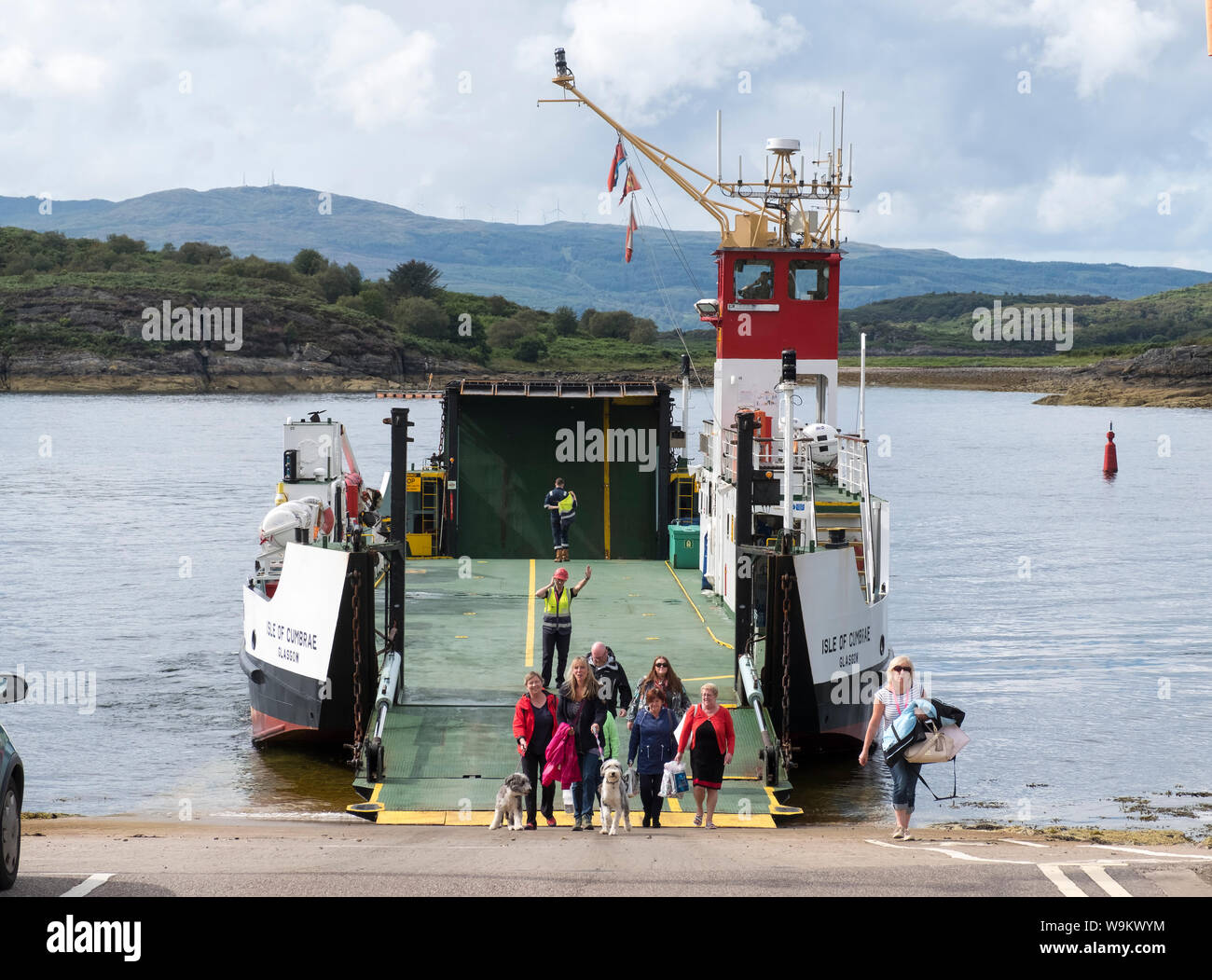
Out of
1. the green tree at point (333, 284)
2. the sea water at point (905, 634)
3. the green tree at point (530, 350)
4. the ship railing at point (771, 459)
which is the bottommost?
the sea water at point (905, 634)

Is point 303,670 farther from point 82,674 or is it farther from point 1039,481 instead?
point 1039,481

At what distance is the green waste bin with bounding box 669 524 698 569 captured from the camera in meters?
24.3

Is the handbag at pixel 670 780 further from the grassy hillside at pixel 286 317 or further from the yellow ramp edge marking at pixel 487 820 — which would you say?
the grassy hillside at pixel 286 317

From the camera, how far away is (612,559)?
25.6 metres

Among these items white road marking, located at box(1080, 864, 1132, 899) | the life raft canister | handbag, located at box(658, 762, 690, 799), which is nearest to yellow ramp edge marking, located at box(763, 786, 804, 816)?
handbag, located at box(658, 762, 690, 799)

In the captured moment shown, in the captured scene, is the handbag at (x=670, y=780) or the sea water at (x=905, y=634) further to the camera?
the sea water at (x=905, y=634)

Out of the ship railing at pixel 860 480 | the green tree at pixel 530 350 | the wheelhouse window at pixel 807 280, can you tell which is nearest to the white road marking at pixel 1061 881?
the ship railing at pixel 860 480

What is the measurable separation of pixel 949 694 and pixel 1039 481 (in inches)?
1862

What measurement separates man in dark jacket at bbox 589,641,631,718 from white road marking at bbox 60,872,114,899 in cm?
454

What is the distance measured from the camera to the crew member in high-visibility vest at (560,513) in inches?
925

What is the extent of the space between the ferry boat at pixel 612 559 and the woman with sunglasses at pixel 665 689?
1.75 metres

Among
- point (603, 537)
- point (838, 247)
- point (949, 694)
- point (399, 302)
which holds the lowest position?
point (949, 694)

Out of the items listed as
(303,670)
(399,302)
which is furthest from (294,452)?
(399,302)
